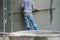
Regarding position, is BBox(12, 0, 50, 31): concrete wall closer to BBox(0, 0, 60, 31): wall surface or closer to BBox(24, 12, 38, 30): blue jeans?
BBox(0, 0, 60, 31): wall surface

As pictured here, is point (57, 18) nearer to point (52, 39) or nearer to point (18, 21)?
point (18, 21)

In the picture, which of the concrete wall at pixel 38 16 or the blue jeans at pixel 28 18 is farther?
the concrete wall at pixel 38 16

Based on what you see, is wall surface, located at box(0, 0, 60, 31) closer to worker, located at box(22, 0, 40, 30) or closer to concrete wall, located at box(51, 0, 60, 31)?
concrete wall, located at box(51, 0, 60, 31)

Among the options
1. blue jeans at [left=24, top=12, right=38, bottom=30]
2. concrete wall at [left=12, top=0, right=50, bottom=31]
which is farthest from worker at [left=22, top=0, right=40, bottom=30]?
concrete wall at [left=12, top=0, right=50, bottom=31]

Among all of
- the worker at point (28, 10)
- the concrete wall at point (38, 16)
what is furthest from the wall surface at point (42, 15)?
the worker at point (28, 10)

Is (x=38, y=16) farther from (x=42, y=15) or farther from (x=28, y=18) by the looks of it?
(x=28, y=18)

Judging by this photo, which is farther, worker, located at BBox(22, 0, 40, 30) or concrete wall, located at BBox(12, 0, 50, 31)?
concrete wall, located at BBox(12, 0, 50, 31)

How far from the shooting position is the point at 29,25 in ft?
27.9

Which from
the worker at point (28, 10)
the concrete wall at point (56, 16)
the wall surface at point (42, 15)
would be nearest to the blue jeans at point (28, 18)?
the worker at point (28, 10)

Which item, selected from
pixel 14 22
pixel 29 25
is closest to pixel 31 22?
pixel 29 25

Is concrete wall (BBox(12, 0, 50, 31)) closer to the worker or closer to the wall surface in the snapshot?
the wall surface

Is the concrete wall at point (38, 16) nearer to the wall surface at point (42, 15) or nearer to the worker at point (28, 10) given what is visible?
the wall surface at point (42, 15)

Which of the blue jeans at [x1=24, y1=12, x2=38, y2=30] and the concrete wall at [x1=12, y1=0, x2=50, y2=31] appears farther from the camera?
the concrete wall at [x1=12, y1=0, x2=50, y2=31]

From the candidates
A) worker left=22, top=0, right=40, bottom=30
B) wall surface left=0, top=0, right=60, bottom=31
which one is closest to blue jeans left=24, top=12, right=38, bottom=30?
worker left=22, top=0, right=40, bottom=30
